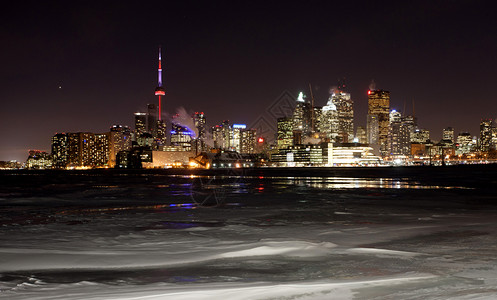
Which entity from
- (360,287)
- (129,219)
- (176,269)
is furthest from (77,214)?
(360,287)

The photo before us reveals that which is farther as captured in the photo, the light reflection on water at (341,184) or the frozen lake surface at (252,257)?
the light reflection on water at (341,184)

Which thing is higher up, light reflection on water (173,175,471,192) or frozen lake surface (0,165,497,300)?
frozen lake surface (0,165,497,300)

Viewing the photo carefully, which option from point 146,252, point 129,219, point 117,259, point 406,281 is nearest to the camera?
point 406,281

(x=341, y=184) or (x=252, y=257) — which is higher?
(x=252, y=257)

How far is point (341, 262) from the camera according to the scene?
311 inches

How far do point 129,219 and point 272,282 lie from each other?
9819mm

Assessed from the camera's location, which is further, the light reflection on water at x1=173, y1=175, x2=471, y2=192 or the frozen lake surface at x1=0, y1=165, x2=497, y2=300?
the light reflection on water at x1=173, y1=175, x2=471, y2=192

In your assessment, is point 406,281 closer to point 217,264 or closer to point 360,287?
point 360,287

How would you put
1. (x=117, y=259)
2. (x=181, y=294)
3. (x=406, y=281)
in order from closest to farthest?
(x=181, y=294), (x=406, y=281), (x=117, y=259)

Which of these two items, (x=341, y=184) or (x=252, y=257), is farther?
(x=341, y=184)

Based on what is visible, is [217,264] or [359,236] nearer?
[217,264]

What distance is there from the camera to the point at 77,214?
1703 centimetres

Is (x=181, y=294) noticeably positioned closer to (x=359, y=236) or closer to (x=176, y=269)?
(x=176, y=269)

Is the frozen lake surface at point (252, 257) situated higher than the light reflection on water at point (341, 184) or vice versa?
the frozen lake surface at point (252, 257)
